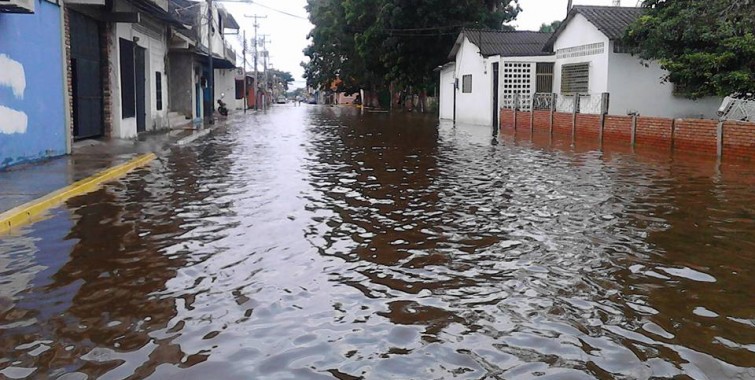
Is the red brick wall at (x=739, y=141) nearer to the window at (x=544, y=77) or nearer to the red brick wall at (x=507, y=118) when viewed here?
the red brick wall at (x=507, y=118)

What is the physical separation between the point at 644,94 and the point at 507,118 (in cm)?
609

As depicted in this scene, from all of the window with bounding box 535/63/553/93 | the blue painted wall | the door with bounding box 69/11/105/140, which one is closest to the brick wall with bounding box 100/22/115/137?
the door with bounding box 69/11/105/140

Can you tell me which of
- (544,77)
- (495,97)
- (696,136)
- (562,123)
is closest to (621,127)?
(696,136)

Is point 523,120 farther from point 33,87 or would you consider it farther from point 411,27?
point 33,87

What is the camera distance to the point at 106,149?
1773 centimetres

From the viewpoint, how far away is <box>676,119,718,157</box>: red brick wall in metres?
17.8

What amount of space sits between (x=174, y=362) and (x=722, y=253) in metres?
5.52

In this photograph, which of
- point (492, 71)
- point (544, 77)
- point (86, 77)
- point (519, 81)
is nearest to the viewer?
point (86, 77)

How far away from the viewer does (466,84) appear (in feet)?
126

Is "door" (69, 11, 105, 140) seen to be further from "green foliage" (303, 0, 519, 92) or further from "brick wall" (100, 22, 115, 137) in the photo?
"green foliage" (303, 0, 519, 92)

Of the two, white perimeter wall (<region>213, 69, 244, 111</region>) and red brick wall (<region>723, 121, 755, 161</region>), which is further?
white perimeter wall (<region>213, 69, 244, 111</region>)

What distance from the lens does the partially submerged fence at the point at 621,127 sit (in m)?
17.0

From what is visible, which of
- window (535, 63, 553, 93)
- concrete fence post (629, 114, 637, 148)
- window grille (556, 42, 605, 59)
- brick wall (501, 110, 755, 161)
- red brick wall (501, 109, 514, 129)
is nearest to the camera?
brick wall (501, 110, 755, 161)

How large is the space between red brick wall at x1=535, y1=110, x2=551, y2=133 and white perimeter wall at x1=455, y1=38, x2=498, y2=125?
5639mm
